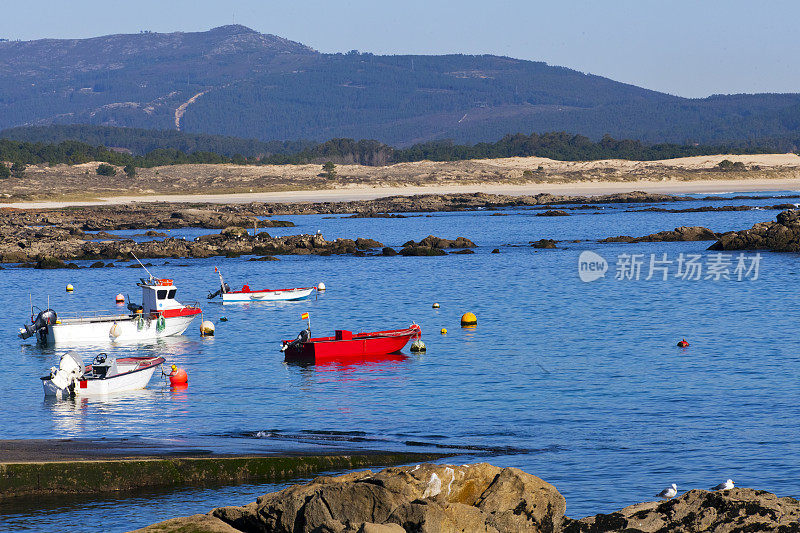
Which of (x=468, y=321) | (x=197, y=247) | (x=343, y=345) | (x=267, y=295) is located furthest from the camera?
(x=197, y=247)

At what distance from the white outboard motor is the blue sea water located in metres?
0.45

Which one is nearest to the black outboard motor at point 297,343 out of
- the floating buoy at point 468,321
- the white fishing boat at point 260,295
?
the floating buoy at point 468,321

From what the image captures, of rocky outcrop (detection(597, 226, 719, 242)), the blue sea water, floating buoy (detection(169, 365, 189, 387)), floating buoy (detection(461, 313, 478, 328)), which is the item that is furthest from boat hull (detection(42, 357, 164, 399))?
rocky outcrop (detection(597, 226, 719, 242))

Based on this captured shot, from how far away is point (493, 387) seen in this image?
104 ft

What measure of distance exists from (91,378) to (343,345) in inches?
397

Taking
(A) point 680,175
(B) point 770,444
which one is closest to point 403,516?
(B) point 770,444

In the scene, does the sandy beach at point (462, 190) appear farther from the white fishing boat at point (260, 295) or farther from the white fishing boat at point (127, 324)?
the white fishing boat at point (127, 324)

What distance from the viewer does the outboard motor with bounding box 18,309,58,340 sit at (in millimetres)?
42594

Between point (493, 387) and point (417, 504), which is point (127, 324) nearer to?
point (493, 387)

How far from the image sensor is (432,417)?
90.0ft

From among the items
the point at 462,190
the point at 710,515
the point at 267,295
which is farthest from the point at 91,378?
the point at 462,190

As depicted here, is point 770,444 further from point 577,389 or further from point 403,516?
point 403,516

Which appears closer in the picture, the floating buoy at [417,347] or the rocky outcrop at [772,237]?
the floating buoy at [417,347]

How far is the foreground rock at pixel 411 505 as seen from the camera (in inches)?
551
